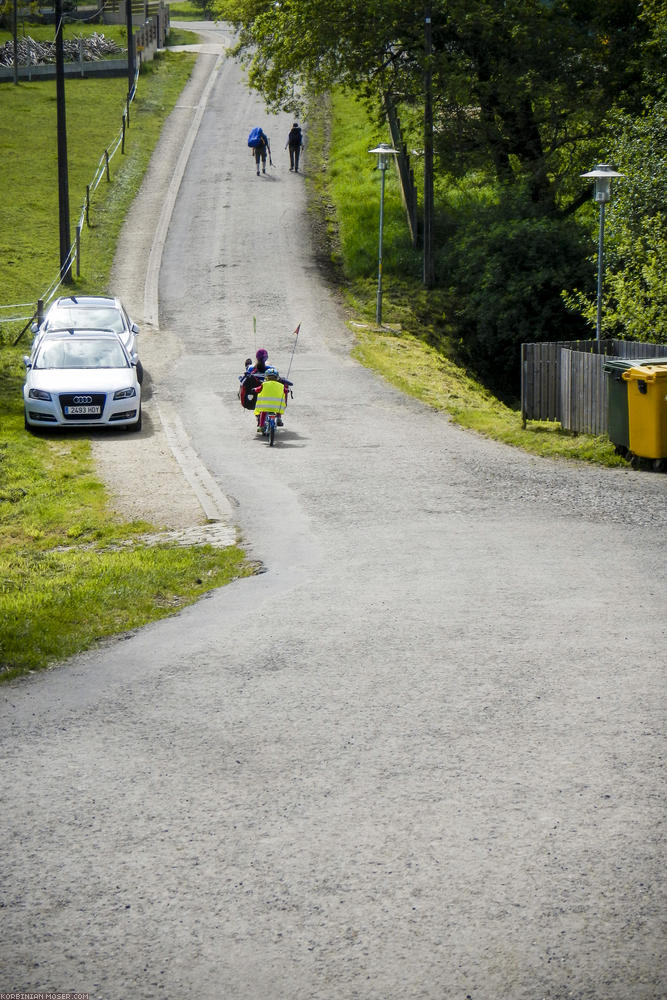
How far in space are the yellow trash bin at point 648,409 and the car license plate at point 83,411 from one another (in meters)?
8.94

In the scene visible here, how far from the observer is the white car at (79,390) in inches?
749

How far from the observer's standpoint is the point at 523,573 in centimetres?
1124

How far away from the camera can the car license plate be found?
62.5ft

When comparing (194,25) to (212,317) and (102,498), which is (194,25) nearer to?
(212,317)

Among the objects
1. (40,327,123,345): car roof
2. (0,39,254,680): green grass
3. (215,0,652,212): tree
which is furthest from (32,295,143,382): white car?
(215,0,652,212): tree

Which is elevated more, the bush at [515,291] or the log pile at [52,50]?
the log pile at [52,50]

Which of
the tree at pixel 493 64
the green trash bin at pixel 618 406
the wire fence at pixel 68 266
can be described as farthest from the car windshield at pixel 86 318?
the tree at pixel 493 64

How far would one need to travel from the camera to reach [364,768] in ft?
22.3

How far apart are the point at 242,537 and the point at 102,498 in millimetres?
2993

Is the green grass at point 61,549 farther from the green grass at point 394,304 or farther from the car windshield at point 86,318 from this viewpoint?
the green grass at point 394,304

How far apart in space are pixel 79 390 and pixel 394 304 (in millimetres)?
14706

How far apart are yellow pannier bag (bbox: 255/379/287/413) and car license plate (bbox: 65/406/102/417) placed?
2.93 m

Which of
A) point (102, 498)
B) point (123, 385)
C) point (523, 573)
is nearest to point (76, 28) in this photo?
point (123, 385)

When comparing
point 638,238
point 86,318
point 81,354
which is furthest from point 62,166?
point 638,238
